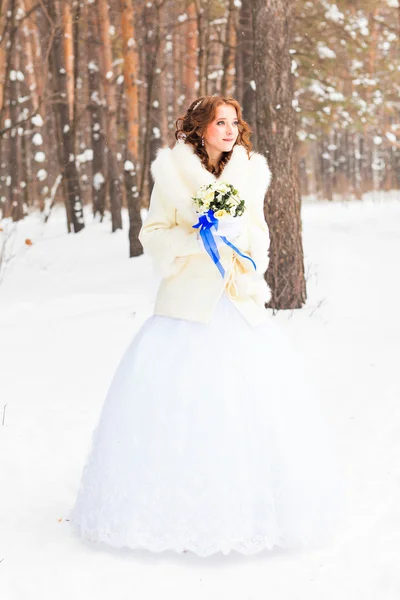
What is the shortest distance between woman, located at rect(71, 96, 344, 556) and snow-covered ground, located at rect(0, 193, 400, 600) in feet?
0.53

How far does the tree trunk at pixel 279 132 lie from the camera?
8.20 metres

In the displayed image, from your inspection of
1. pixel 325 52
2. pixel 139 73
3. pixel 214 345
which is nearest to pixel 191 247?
pixel 214 345

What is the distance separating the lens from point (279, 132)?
8.29m

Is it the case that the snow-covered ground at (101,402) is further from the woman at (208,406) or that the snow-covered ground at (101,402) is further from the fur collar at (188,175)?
the fur collar at (188,175)

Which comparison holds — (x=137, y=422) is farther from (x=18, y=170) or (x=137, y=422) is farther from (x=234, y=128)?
(x=18, y=170)

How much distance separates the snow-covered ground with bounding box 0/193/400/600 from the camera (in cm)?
354

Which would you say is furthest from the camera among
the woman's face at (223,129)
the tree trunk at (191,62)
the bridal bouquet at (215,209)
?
the tree trunk at (191,62)

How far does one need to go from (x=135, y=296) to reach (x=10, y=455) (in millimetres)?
4369

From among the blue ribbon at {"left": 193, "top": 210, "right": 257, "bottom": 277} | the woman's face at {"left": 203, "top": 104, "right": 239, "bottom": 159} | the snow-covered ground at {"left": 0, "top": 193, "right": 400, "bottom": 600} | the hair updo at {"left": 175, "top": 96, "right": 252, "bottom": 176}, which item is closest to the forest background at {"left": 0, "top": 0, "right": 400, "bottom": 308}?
the snow-covered ground at {"left": 0, "top": 193, "right": 400, "bottom": 600}

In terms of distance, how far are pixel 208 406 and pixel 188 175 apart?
120cm

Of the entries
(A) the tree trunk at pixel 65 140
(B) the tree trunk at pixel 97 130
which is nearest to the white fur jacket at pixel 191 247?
(A) the tree trunk at pixel 65 140

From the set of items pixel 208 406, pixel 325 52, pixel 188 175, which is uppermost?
pixel 325 52

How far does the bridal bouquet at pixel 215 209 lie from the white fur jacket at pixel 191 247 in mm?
77

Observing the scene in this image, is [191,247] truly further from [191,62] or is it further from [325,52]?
[191,62]
